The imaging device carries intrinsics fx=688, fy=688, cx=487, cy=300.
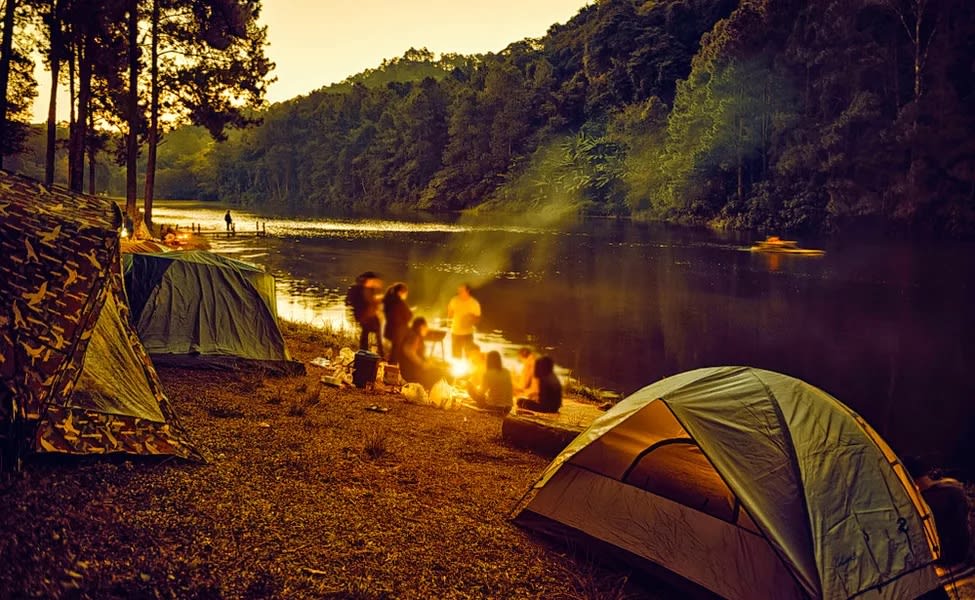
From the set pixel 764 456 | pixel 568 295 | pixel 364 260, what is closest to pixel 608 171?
pixel 364 260

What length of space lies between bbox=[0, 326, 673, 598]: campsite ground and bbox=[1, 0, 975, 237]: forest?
71.0ft

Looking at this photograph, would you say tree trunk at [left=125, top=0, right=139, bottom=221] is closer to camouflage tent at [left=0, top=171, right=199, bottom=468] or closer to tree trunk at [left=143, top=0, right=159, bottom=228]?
tree trunk at [left=143, top=0, right=159, bottom=228]

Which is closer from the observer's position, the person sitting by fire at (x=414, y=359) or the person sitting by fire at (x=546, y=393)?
the person sitting by fire at (x=546, y=393)

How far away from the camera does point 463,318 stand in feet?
46.7

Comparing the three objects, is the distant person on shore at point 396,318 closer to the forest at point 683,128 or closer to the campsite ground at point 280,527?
the campsite ground at point 280,527

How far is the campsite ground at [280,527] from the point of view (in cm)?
432

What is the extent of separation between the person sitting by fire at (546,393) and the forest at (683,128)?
20.7 meters

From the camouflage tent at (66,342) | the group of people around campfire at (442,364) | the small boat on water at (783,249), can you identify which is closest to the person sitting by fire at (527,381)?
the group of people around campfire at (442,364)

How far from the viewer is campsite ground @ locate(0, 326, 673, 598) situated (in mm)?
4320

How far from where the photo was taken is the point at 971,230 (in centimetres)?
4709

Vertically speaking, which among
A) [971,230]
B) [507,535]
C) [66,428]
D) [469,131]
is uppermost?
[469,131]

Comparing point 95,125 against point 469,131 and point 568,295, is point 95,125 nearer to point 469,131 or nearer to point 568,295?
point 568,295

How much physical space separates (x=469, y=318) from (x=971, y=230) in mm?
47191

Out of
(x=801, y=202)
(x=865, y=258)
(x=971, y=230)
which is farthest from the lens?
(x=801, y=202)
